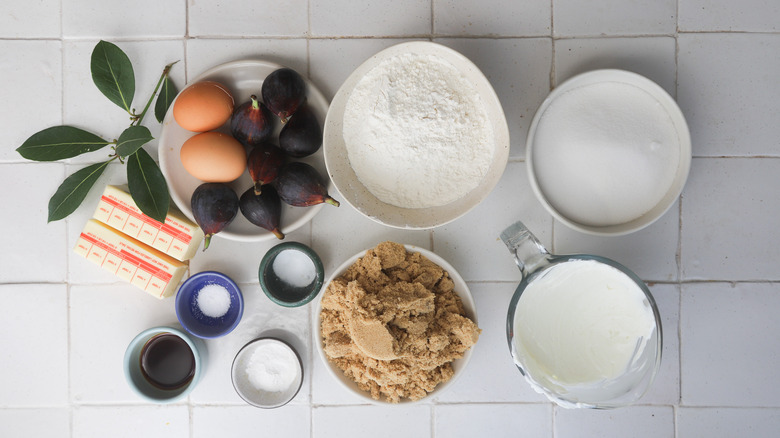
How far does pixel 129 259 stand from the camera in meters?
0.92

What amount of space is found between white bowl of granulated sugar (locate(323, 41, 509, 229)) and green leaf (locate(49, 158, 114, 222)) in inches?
19.1

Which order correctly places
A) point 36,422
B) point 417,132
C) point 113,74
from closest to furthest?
point 417,132
point 113,74
point 36,422

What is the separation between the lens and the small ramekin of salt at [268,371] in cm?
91

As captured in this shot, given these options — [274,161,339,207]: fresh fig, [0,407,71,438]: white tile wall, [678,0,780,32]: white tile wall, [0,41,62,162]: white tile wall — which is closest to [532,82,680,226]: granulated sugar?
[678,0,780,32]: white tile wall

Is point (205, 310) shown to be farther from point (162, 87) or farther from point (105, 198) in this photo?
point (162, 87)

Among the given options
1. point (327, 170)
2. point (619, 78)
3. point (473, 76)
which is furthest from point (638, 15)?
point (327, 170)

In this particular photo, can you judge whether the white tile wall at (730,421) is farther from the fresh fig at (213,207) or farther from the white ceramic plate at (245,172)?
the fresh fig at (213,207)

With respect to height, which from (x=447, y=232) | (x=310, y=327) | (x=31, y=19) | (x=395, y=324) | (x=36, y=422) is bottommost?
(x=36, y=422)

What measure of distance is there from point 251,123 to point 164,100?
211 millimetres

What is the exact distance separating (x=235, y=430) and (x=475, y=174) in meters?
0.72

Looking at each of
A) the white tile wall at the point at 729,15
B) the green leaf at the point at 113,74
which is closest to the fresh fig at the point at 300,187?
the green leaf at the point at 113,74

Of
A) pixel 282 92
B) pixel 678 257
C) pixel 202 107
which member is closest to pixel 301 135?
pixel 282 92

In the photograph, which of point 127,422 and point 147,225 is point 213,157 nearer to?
point 147,225

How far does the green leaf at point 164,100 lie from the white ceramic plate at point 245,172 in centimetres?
3
